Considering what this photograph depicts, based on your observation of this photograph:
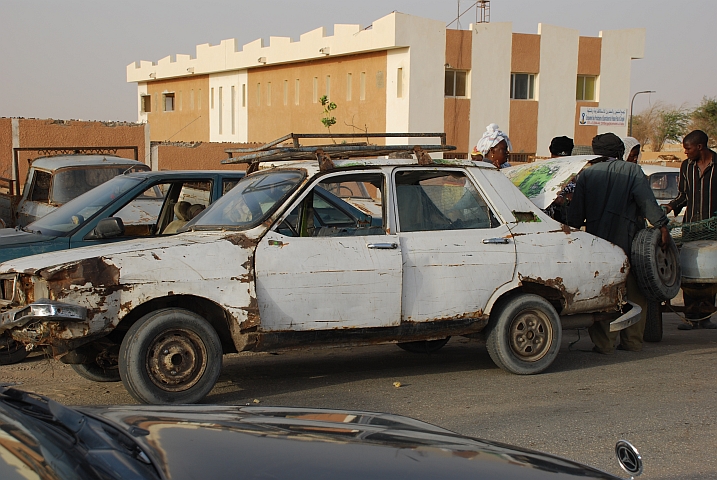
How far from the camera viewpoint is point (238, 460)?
2150 mm

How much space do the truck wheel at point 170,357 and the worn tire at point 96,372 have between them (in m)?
1.05

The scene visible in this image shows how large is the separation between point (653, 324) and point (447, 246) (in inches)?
120

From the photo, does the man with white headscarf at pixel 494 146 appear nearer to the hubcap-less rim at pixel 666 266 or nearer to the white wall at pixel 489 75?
the hubcap-less rim at pixel 666 266

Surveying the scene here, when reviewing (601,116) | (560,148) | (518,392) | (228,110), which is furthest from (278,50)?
(518,392)

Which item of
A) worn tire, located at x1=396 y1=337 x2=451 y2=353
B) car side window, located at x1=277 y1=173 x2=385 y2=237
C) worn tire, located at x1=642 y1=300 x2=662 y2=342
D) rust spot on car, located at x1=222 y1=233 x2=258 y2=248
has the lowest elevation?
worn tire, located at x1=396 y1=337 x2=451 y2=353

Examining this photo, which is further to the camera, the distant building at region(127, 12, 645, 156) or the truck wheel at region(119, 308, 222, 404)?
the distant building at region(127, 12, 645, 156)

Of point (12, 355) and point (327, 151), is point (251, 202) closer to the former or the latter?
point (327, 151)

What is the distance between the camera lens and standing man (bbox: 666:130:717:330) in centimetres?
822

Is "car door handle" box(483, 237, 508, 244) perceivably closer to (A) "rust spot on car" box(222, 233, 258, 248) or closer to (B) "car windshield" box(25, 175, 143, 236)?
(A) "rust spot on car" box(222, 233, 258, 248)

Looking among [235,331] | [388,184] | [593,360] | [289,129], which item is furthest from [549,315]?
[289,129]

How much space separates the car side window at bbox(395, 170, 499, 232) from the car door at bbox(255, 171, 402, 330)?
0.24 meters

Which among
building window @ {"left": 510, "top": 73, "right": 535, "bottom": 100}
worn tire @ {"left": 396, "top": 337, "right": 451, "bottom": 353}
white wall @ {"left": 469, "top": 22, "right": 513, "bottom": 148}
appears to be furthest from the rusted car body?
building window @ {"left": 510, "top": 73, "right": 535, "bottom": 100}

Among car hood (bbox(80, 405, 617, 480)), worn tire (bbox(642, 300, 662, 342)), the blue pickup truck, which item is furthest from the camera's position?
worn tire (bbox(642, 300, 662, 342))

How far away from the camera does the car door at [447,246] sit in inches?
237
